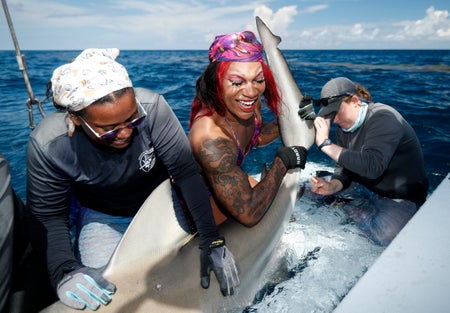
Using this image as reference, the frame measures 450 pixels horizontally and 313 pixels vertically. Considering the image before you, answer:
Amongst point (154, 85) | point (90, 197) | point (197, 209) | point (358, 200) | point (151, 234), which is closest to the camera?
point (151, 234)

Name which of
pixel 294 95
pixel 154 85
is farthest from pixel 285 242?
pixel 154 85

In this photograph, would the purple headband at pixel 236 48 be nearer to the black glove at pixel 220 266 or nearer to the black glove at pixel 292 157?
the black glove at pixel 292 157

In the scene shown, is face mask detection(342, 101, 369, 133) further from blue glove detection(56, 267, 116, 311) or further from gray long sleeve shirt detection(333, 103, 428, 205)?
blue glove detection(56, 267, 116, 311)

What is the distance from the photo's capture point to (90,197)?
2.14m

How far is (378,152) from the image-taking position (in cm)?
267

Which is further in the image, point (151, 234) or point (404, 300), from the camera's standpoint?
point (151, 234)

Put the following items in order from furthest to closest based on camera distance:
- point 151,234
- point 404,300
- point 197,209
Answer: point 197,209 < point 151,234 < point 404,300

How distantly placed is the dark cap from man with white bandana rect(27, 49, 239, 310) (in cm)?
159

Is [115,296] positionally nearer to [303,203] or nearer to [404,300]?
[404,300]

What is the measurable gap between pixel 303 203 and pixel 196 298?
211 centimetres

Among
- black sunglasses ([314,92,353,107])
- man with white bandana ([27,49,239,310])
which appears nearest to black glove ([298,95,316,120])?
black sunglasses ([314,92,353,107])

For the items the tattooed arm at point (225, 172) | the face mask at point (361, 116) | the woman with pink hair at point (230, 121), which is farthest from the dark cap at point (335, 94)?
the tattooed arm at point (225, 172)

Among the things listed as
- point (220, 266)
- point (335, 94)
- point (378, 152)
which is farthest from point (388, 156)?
point (220, 266)

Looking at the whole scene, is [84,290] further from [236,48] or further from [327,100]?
[327,100]
